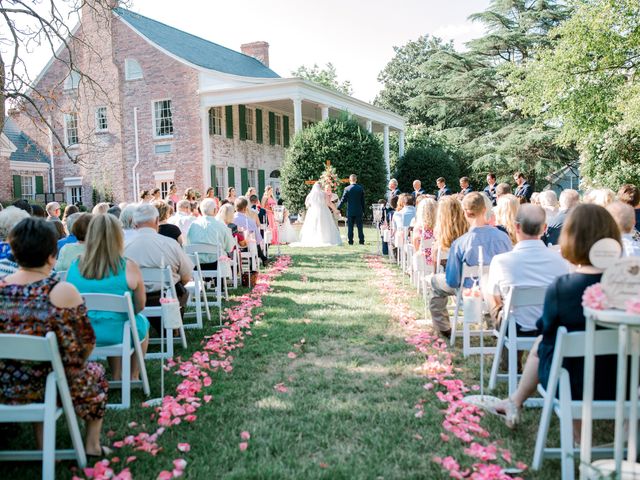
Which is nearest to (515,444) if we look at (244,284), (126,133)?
(244,284)

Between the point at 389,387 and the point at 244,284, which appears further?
the point at 244,284

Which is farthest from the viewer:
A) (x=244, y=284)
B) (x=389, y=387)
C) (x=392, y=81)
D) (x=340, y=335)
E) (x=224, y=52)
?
(x=392, y=81)

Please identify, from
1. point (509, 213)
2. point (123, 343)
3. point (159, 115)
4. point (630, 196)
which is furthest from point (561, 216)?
point (159, 115)

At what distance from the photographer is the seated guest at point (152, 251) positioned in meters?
5.89

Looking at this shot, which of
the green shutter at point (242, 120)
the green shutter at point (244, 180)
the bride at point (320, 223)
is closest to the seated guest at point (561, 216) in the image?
the bride at point (320, 223)

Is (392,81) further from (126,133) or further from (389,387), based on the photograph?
(389,387)

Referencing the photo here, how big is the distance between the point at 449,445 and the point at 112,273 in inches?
106

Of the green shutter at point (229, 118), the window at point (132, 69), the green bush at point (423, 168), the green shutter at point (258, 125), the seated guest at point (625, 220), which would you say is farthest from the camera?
the green bush at point (423, 168)

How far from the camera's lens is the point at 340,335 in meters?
6.65

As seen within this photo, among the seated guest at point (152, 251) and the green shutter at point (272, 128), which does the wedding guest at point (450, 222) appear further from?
the green shutter at point (272, 128)

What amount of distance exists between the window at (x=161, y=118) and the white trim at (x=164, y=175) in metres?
1.74

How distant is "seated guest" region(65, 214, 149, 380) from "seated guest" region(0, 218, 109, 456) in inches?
34.1

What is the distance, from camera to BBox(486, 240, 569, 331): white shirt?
4520mm

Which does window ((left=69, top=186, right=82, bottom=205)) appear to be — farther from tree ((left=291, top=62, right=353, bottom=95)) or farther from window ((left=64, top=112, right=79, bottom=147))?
tree ((left=291, top=62, right=353, bottom=95))
